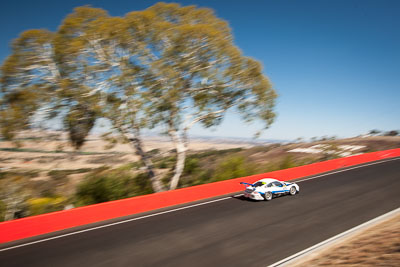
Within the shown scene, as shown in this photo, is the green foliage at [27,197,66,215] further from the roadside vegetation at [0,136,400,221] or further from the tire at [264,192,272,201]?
the tire at [264,192,272,201]

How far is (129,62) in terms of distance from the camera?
1605cm

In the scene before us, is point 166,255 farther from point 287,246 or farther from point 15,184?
point 15,184

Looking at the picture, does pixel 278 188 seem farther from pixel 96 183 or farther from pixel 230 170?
pixel 96 183

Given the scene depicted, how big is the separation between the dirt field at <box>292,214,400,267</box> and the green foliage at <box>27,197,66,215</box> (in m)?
11.7

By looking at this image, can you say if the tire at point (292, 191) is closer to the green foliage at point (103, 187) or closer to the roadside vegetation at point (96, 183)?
the roadside vegetation at point (96, 183)

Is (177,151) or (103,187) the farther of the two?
(177,151)

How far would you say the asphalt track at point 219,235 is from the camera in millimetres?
7203

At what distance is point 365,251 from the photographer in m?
6.29

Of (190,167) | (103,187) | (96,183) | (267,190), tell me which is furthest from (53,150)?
(267,190)

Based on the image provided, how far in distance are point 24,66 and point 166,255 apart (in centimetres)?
1316

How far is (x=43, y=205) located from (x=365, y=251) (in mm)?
13264

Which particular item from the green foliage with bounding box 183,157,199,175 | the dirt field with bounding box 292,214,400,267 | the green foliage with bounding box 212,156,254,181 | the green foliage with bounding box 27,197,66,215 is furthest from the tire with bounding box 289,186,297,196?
the green foliage with bounding box 27,197,66,215

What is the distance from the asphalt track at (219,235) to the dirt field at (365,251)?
2.53 feet

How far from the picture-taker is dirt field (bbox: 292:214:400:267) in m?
5.66
